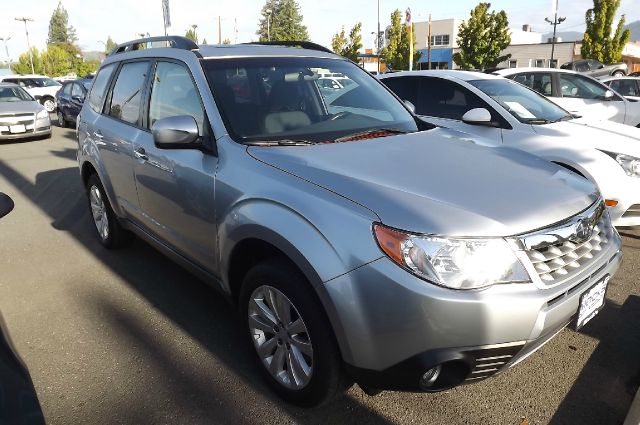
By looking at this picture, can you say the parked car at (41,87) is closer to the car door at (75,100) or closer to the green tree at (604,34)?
the car door at (75,100)

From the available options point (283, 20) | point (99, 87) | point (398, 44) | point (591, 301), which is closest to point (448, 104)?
point (99, 87)

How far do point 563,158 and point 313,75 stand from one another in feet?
8.30

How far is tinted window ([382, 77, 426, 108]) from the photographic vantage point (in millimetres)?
5953

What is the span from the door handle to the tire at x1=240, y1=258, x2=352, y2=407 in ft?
4.33

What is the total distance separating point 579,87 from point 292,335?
23.7 feet

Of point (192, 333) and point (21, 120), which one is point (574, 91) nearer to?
point (192, 333)

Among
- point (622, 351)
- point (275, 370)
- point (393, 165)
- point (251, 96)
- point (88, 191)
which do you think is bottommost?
point (622, 351)

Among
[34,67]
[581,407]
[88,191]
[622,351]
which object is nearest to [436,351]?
[581,407]

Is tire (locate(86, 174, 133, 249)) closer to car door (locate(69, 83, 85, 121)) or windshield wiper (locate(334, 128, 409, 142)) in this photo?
Result: windshield wiper (locate(334, 128, 409, 142))

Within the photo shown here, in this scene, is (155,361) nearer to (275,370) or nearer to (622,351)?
(275,370)

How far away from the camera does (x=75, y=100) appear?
13688 millimetres

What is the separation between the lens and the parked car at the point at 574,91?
7.42m

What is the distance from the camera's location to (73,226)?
Result: 5457 millimetres

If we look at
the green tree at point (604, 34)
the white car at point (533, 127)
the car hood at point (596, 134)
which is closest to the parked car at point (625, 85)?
the white car at point (533, 127)
